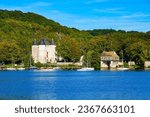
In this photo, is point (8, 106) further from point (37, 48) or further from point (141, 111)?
point (37, 48)

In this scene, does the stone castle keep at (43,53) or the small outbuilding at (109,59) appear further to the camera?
the stone castle keep at (43,53)

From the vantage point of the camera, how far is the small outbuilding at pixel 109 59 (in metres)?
105

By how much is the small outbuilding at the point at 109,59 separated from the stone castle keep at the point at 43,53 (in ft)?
36.0

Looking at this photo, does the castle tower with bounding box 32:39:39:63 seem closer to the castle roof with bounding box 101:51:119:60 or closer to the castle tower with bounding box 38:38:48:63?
the castle tower with bounding box 38:38:48:63

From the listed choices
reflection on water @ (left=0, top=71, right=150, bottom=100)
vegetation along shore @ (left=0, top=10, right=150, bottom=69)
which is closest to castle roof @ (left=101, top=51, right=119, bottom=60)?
vegetation along shore @ (left=0, top=10, right=150, bottom=69)

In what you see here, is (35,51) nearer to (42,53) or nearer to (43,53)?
(42,53)

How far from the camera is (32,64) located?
104500 mm

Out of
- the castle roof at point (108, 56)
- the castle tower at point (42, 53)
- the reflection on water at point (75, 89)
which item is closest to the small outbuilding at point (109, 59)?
the castle roof at point (108, 56)

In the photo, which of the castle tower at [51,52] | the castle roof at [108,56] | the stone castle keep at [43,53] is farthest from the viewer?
the castle tower at [51,52]

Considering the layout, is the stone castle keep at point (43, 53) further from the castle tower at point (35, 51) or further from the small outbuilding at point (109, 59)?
the small outbuilding at point (109, 59)

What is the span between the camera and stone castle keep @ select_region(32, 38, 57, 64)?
111 metres

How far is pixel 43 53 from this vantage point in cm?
11119

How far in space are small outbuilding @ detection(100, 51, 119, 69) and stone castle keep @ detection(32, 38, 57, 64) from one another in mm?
10964

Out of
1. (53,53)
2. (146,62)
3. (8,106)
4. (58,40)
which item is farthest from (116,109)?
(58,40)
